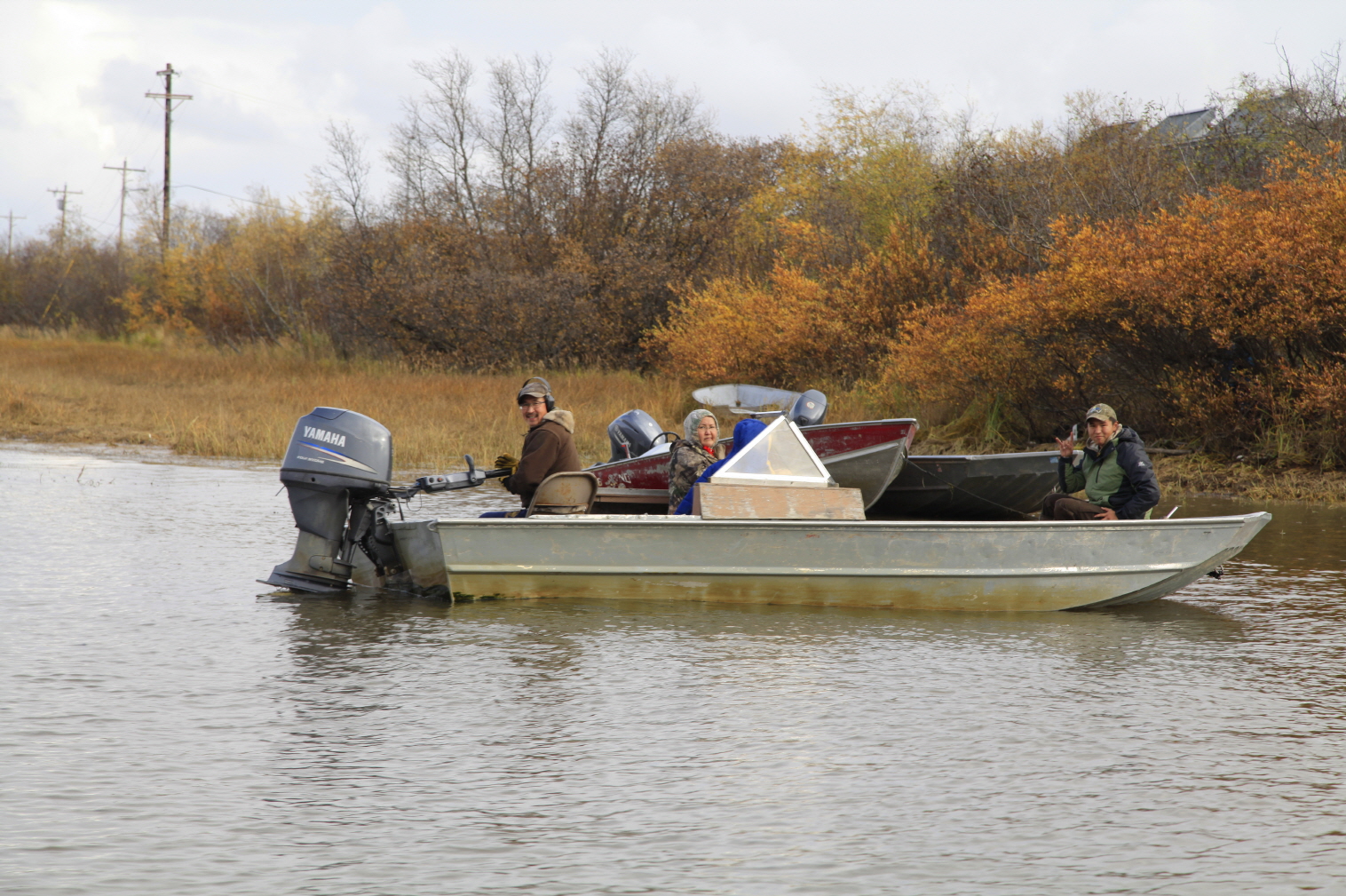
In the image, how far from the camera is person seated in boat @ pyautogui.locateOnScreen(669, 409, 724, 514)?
30.0 ft

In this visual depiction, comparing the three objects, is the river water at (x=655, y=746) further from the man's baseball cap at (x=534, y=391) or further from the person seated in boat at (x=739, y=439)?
the man's baseball cap at (x=534, y=391)

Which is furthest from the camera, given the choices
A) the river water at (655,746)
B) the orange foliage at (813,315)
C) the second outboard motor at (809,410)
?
the orange foliage at (813,315)

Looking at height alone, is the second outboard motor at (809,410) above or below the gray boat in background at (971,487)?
above

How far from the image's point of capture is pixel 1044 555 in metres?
7.86

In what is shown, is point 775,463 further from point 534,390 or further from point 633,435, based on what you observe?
point 633,435

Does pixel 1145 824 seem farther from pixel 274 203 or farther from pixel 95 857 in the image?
pixel 274 203

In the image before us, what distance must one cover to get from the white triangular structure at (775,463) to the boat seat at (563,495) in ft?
2.77

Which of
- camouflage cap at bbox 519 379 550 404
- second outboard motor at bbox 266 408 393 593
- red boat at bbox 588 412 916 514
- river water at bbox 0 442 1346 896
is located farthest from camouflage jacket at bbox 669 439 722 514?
second outboard motor at bbox 266 408 393 593

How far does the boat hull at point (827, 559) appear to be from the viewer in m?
7.80

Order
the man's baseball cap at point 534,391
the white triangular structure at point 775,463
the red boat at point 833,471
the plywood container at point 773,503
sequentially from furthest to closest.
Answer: the red boat at point 833,471
the man's baseball cap at point 534,391
the white triangular structure at point 775,463
the plywood container at point 773,503

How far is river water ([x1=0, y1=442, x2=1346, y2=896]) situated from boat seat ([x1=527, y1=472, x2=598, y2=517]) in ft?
2.02

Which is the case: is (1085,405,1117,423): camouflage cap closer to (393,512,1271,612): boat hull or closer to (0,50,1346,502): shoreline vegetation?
(393,512,1271,612): boat hull

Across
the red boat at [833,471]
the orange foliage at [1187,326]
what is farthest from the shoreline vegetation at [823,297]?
the red boat at [833,471]

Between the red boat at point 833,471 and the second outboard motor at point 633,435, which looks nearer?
the red boat at point 833,471
